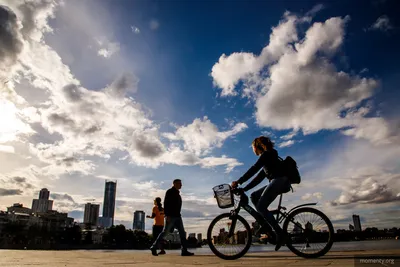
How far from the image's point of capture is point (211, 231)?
20.9 ft

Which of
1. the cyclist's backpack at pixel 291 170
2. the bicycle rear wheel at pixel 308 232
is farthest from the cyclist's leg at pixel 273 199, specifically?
the bicycle rear wheel at pixel 308 232

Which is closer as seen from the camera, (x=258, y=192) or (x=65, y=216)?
(x=258, y=192)

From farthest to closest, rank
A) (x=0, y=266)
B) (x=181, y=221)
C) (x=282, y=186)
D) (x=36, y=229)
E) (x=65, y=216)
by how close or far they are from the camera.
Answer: (x=65, y=216) → (x=36, y=229) → (x=181, y=221) → (x=282, y=186) → (x=0, y=266)

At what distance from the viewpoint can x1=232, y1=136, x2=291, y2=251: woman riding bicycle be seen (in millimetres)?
5469

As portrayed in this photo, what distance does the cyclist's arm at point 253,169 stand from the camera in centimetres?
565

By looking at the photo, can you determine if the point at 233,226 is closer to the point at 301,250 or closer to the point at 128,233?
the point at 301,250

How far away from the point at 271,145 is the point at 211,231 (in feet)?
8.28

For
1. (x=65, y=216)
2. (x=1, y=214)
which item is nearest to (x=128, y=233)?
(x=65, y=216)

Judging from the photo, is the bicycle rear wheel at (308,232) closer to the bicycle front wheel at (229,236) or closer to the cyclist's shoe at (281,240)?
the cyclist's shoe at (281,240)

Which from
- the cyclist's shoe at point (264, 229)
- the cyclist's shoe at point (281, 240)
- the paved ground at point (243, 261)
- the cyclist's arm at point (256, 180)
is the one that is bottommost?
the paved ground at point (243, 261)

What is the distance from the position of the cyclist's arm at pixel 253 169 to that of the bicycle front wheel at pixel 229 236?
1015 mm

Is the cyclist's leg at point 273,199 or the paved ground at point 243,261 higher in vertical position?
the cyclist's leg at point 273,199

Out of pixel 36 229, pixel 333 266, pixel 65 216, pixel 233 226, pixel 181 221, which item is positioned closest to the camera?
pixel 333 266

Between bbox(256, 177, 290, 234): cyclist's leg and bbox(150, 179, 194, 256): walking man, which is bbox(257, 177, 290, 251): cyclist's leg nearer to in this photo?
bbox(256, 177, 290, 234): cyclist's leg
